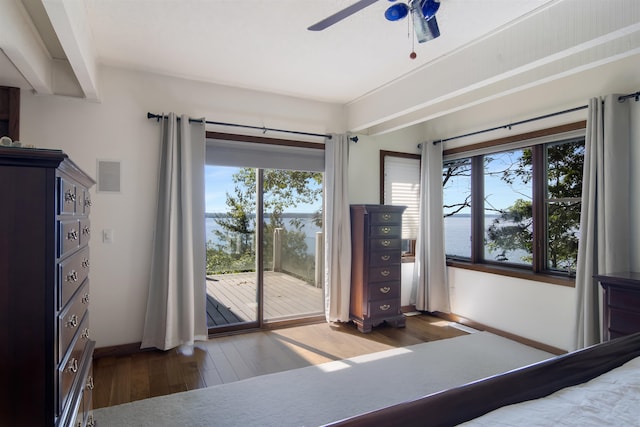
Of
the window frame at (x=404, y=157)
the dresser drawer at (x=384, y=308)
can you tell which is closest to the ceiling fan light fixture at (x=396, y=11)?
the window frame at (x=404, y=157)

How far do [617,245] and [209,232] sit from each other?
355 centimetres

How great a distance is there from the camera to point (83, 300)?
1711 mm

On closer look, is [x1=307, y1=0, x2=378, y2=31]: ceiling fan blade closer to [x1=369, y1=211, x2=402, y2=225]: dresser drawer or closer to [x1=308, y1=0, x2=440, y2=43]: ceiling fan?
[x1=308, y1=0, x2=440, y2=43]: ceiling fan

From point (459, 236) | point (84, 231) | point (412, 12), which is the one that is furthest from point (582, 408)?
point (459, 236)

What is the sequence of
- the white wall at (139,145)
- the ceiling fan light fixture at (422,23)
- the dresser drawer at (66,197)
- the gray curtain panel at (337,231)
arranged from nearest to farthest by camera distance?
1. the dresser drawer at (66,197)
2. the ceiling fan light fixture at (422,23)
3. the white wall at (139,145)
4. the gray curtain panel at (337,231)

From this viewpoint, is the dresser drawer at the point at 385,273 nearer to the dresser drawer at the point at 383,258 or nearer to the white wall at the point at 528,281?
the dresser drawer at the point at 383,258

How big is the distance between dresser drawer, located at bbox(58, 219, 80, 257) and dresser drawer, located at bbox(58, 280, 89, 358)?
21 centimetres

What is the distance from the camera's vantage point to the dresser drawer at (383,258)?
3.94 meters

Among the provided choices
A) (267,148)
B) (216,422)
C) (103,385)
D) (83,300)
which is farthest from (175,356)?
(267,148)

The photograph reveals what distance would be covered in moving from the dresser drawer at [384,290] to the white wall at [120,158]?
230cm

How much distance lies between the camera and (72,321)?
1419 mm

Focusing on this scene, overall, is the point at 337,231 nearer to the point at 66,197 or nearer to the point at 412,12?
the point at 412,12

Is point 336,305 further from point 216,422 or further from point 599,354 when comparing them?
point 599,354

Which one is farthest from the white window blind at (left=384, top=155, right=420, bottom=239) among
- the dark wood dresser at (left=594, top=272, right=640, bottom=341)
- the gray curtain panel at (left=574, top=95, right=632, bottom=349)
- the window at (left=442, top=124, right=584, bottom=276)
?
the dark wood dresser at (left=594, top=272, right=640, bottom=341)
